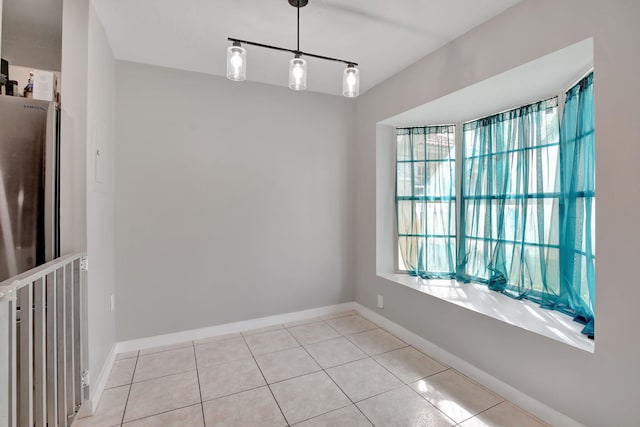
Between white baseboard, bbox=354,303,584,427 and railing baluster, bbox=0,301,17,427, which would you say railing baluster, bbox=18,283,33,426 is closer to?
railing baluster, bbox=0,301,17,427

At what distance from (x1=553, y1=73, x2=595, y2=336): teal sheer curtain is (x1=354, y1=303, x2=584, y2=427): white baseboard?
0.55m

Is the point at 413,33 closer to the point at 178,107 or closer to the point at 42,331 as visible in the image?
the point at 178,107

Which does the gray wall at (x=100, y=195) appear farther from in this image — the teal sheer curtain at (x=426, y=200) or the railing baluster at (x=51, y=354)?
the teal sheer curtain at (x=426, y=200)

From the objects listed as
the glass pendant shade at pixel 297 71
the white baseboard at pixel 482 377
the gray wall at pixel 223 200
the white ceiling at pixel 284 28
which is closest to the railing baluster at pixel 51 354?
the gray wall at pixel 223 200

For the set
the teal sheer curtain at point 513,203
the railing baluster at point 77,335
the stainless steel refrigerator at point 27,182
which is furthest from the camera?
the teal sheer curtain at point 513,203

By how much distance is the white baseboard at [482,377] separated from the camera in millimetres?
1723

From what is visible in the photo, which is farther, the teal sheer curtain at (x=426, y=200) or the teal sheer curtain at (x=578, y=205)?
the teal sheer curtain at (x=426, y=200)

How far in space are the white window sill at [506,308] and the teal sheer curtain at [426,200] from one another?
0.70 feet

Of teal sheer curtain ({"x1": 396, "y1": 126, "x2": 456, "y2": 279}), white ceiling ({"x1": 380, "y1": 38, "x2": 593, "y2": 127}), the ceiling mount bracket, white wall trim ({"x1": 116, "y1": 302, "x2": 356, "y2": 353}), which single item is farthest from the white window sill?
the ceiling mount bracket

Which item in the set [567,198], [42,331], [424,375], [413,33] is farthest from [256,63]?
[424,375]

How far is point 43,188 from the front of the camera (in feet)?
5.35

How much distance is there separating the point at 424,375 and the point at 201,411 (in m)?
1.62

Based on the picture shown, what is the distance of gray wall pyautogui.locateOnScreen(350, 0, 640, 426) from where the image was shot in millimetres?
1421

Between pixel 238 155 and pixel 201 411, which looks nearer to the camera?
pixel 201 411
